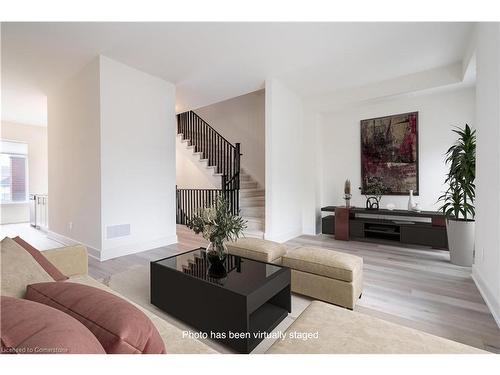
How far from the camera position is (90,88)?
3.79 metres

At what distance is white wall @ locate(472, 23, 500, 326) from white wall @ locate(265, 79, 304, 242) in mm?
2650

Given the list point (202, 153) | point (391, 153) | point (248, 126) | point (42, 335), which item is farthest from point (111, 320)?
point (248, 126)

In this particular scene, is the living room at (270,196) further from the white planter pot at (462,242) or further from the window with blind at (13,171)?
the window with blind at (13,171)

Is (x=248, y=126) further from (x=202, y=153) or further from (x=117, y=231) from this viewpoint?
(x=117, y=231)

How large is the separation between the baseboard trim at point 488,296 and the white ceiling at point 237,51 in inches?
111

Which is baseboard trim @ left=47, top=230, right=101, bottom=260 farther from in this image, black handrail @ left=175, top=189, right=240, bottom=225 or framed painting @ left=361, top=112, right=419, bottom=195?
framed painting @ left=361, top=112, right=419, bottom=195

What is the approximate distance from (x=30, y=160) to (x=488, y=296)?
10025mm

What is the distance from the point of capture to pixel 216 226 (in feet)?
6.63

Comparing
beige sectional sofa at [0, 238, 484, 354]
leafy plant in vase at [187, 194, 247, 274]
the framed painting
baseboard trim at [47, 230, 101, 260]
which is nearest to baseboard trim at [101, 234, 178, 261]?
baseboard trim at [47, 230, 101, 260]

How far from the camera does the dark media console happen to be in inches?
158
